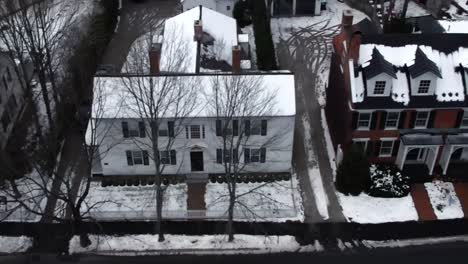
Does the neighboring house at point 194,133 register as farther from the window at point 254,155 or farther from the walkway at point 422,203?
the walkway at point 422,203

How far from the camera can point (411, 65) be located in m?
43.2

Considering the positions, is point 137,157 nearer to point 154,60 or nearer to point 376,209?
point 154,60

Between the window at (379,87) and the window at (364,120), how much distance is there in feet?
6.26

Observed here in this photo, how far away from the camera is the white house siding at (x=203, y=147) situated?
4319 cm

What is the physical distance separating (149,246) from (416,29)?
37.5 metres

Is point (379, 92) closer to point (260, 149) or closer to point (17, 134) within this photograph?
point (260, 149)

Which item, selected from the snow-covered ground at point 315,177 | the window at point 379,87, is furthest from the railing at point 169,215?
the window at point 379,87

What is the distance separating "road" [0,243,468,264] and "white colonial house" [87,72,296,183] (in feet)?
24.2

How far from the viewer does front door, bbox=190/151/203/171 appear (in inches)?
1773

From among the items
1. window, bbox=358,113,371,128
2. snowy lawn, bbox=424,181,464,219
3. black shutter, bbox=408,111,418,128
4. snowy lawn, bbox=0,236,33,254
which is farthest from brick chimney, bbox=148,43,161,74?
snowy lawn, bbox=424,181,464,219

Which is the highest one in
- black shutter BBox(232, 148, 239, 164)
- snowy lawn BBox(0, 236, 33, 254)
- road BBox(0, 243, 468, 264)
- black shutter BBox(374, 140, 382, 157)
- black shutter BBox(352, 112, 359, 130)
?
black shutter BBox(352, 112, 359, 130)

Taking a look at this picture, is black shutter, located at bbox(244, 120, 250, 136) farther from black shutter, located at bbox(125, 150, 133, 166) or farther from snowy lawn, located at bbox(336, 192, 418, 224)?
black shutter, located at bbox(125, 150, 133, 166)

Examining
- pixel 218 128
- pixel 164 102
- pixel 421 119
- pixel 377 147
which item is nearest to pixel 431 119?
pixel 421 119

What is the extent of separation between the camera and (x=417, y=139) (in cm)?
4394
